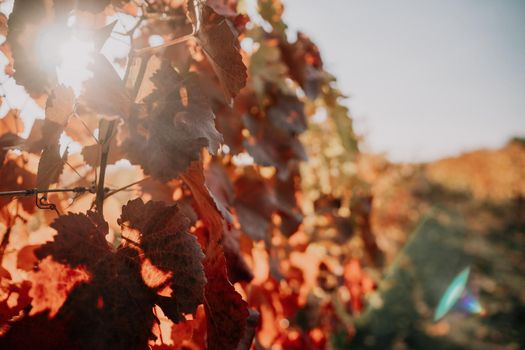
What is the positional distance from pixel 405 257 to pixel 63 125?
463 inches

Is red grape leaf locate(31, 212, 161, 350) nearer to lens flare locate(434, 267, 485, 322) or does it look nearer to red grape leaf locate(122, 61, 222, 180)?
red grape leaf locate(122, 61, 222, 180)

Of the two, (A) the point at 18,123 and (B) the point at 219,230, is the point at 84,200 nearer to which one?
(A) the point at 18,123

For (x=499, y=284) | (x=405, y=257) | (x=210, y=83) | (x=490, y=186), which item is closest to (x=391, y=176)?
(x=405, y=257)

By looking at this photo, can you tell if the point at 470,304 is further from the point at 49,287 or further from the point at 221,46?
the point at 49,287

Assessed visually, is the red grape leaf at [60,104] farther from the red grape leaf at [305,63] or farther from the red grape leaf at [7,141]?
the red grape leaf at [305,63]

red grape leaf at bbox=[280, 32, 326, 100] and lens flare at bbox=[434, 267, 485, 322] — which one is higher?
red grape leaf at bbox=[280, 32, 326, 100]

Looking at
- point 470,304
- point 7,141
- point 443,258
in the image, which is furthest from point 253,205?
point 443,258

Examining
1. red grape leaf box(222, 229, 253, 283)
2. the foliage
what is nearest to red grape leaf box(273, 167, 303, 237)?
the foliage

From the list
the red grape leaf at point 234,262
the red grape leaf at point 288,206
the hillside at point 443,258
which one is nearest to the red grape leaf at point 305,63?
the red grape leaf at point 288,206

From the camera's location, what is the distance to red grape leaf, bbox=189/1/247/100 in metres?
0.76

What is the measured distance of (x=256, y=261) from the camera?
68.7 inches

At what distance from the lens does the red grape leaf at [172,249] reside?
618 millimetres

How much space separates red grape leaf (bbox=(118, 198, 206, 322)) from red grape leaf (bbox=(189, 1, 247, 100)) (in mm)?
308

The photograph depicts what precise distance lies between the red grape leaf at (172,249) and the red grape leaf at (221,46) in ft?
1.01
